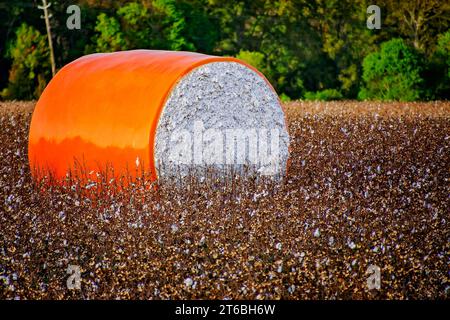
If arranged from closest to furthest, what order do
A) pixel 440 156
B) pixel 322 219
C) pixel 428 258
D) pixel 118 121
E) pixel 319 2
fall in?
pixel 428 258 → pixel 322 219 → pixel 118 121 → pixel 440 156 → pixel 319 2

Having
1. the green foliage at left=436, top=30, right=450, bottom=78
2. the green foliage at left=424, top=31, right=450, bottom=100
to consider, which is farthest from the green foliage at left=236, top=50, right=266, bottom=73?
the green foliage at left=436, top=30, right=450, bottom=78

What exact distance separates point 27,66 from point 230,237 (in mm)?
27210

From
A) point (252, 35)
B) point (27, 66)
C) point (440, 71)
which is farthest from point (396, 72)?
point (27, 66)

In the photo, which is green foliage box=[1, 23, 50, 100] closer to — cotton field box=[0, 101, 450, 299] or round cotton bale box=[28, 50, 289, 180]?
round cotton bale box=[28, 50, 289, 180]

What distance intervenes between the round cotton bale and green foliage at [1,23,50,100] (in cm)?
2281

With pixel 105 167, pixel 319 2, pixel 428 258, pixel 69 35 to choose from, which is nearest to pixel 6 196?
pixel 105 167

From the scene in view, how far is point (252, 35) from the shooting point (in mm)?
38219

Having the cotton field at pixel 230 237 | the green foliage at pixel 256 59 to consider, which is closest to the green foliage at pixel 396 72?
the green foliage at pixel 256 59

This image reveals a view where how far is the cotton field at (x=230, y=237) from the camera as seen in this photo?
211 inches

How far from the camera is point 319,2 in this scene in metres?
38.0

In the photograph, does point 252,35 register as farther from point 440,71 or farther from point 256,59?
point 440,71

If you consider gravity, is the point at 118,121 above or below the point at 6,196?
above
